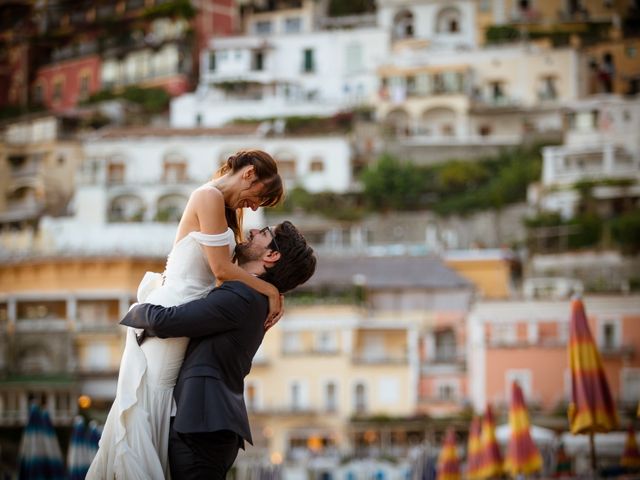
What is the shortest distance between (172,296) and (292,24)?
7345 cm

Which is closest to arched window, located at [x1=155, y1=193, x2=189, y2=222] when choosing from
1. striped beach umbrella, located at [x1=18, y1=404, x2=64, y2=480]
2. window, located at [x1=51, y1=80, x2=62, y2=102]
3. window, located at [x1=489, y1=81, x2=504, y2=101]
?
window, located at [x1=489, y1=81, x2=504, y2=101]

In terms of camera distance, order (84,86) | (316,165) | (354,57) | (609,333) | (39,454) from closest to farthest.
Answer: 1. (39,454)
2. (609,333)
3. (316,165)
4. (354,57)
5. (84,86)

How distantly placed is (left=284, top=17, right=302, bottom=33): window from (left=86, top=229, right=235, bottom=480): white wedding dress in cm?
7283

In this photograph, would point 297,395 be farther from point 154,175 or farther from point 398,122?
point 398,122

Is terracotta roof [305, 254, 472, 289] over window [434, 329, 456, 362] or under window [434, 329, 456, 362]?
over

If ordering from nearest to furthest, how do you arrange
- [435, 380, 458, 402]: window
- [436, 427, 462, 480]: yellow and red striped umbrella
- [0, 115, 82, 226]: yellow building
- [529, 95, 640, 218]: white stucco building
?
[436, 427, 462, 480]: yellow and red striped umbrella, [435, 380, 458, 402]: window, [529, 95, 640, 218]: white stucco building, [0, 115, 82, 226]: yellow building

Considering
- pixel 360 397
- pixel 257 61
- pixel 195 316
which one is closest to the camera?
pixel 195 316

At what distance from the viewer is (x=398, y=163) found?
66.3 m

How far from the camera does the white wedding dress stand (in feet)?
21.2

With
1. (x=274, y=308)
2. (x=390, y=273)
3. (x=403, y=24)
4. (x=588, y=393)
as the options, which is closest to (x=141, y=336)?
(x=274, y=308)

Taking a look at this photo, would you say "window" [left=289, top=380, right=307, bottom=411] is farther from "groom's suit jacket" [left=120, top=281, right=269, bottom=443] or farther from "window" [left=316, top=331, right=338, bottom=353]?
"groom's suit jacket" [left=120, top=281, right=269, bottom=443]

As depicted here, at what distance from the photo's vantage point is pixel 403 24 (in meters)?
79.1

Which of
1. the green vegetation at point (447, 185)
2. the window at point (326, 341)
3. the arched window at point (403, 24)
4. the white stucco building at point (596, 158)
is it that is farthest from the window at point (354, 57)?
the window at point (326, 341)

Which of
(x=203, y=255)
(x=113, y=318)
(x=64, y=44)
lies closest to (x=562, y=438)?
(x=113, y=318)
